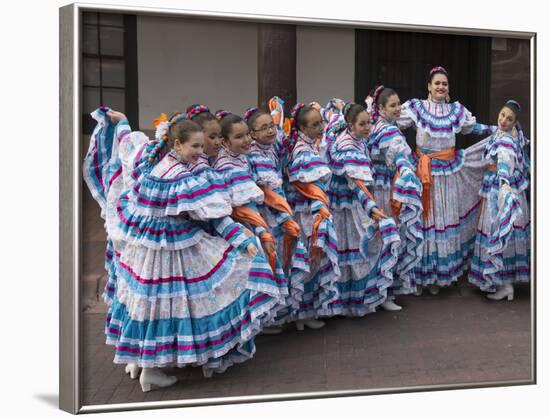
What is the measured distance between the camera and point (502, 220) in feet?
16.1

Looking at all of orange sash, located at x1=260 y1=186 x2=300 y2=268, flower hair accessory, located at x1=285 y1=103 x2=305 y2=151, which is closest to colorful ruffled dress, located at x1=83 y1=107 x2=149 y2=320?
orange sash, located at x1=260 y1=186 x2=300 y2=268

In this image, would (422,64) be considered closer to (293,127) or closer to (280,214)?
(293,127)

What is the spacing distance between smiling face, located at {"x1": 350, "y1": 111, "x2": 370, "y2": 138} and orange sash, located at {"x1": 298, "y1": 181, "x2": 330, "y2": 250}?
1.45 ft

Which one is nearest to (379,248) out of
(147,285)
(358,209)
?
(358,209)

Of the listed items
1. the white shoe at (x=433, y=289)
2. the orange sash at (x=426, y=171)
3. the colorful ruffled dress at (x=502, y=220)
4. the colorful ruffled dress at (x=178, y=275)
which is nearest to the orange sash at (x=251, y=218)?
the colorful ruffled dress at (x=178, y=275)

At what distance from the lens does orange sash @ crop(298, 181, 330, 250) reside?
448 cm

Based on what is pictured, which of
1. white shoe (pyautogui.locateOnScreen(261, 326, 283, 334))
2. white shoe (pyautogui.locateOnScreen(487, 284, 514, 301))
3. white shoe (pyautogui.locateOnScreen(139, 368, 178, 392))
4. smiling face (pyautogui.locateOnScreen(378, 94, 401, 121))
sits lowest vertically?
white shoe (pyautogui.locateOnScreen(139, 368, 178, 392))

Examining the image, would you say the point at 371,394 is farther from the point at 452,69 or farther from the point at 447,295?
the point at 452,69

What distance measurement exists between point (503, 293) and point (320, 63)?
1.97 meters

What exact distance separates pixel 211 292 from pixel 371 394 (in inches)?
48.0

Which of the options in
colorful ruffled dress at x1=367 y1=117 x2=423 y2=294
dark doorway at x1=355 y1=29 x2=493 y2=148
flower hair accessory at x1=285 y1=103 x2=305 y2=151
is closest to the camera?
flower hair accessory at x1=285 y1=103 x2=305 y2=151

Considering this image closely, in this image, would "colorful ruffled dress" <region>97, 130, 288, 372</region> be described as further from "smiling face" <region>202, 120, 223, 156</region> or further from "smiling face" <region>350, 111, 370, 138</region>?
"smiling face" <region>350, 111, 370, 138</region>

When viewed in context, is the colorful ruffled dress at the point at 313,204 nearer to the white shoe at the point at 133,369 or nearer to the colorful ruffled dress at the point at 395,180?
the colorful ruffled dress at the point at 395,180

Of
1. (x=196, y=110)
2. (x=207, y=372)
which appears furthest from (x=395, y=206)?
(x=207, y=372)
